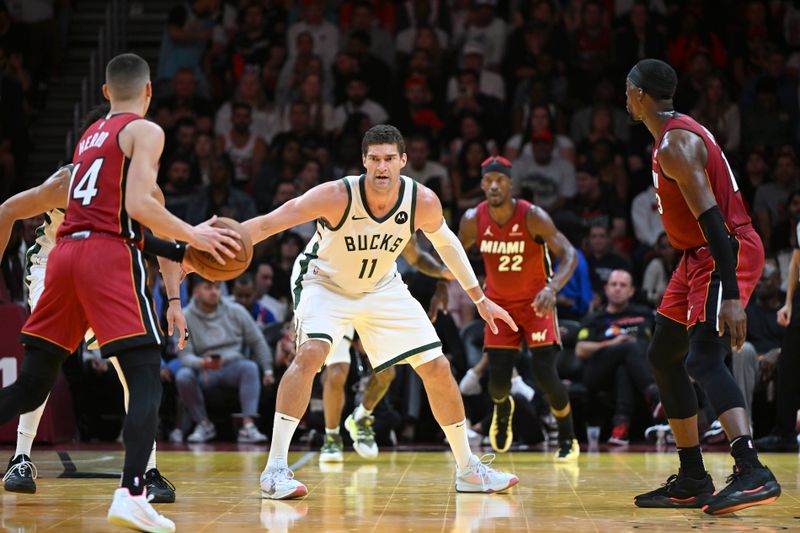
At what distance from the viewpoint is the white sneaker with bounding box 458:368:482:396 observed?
9703 millimetres

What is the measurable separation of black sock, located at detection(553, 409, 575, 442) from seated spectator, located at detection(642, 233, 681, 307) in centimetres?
265

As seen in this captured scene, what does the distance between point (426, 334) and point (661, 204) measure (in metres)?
1.45

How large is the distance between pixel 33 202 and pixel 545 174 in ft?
23.4

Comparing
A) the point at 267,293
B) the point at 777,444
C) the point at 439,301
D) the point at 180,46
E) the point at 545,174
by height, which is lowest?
the point at 777,444

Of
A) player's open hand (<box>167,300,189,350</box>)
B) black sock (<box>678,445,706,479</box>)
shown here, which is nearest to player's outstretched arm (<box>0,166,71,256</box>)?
player's open hand (<box>167,300,189,350</box>)

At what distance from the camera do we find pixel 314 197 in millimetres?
5742

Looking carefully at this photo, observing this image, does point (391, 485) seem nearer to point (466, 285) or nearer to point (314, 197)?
point (466, 285)

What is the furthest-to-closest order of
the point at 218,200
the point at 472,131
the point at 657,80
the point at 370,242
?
the point at 472,131
the point at 218,200
the point at 370,242
the point at 657,80

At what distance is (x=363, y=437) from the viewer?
8242 millimetres

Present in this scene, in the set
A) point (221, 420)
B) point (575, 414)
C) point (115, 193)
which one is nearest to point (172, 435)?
point (221, 420)

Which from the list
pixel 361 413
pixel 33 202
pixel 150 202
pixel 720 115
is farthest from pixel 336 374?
pixel 720 115

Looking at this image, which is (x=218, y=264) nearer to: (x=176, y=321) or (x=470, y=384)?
(x=176, y=321)

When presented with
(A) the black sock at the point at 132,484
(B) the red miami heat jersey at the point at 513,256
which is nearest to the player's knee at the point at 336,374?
(B) the red miami heat jersey at the point at 513,256

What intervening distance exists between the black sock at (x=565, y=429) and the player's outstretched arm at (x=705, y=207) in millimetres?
3417
